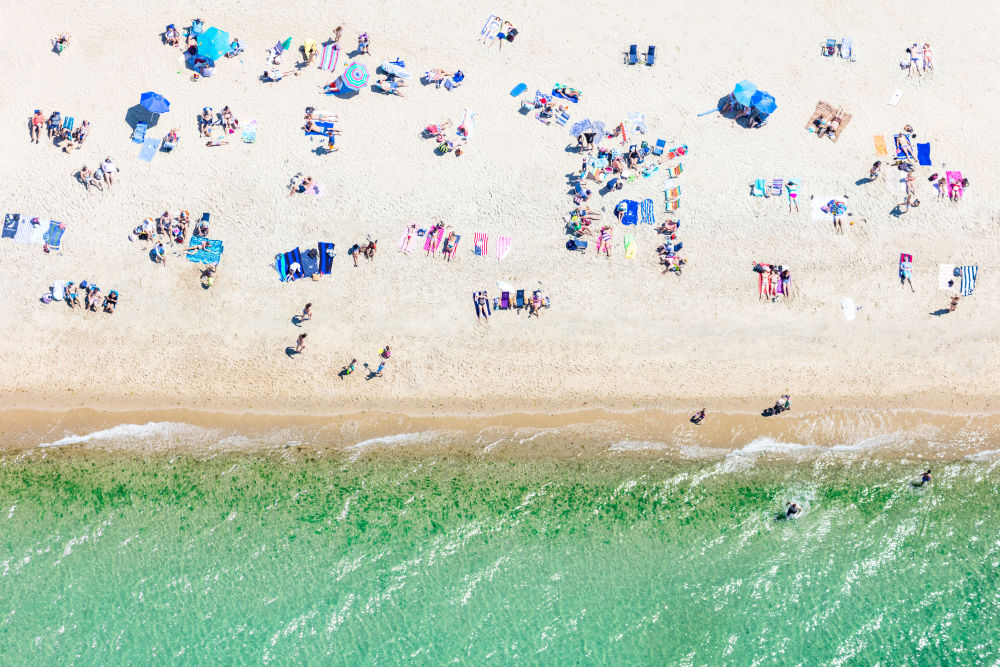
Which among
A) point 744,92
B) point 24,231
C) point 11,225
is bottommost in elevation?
point 24,231

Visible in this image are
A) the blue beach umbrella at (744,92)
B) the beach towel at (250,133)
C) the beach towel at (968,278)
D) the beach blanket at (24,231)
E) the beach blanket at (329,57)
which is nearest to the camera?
the beach towel at (968,278)

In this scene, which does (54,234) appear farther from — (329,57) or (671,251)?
(671,251)

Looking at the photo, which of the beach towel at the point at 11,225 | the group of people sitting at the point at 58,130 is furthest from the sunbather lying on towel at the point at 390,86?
the beach towel at the point at 11,225

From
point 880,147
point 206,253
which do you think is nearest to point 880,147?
point 880,147

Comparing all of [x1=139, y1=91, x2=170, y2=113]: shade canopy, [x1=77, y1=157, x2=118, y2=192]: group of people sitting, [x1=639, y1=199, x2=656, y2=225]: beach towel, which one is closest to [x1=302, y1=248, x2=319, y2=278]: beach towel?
[x1=139, y1=91, x2=170, y2=113]: shade canopy

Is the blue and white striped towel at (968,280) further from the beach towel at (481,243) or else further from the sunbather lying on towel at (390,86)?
the sunbather lying on towel at (390,86)

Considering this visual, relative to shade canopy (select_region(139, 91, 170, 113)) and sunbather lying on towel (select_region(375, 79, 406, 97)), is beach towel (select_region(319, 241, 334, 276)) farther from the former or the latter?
shade canopy (select_region(139, 91, 170, 113))
